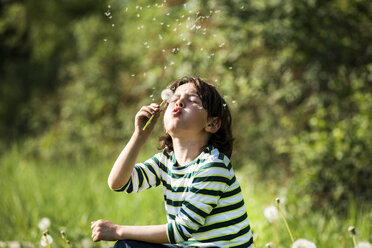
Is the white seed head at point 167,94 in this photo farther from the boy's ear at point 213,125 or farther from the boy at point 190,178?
the boy's ear at point 213,125

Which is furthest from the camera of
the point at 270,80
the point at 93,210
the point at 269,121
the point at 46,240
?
the point at 269,121

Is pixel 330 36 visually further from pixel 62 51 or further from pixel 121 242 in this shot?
pixel 62 51

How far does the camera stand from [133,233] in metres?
1.75

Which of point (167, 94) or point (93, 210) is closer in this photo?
point (167, 94)

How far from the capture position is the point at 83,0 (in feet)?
34.3

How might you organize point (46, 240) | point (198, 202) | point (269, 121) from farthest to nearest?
point (269, 121), point (46, 240), point (198, 202)

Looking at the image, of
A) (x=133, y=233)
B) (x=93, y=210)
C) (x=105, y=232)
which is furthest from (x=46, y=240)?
(x=93, y=210)

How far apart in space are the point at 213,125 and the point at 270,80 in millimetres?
2723

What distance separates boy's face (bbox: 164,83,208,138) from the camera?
1.84m

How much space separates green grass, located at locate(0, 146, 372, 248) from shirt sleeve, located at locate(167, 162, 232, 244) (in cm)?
126

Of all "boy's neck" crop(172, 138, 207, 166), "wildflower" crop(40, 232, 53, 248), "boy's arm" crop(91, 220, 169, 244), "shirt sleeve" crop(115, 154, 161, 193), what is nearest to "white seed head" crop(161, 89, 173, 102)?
"boy's neck" crop(172, 138, 207, 166)

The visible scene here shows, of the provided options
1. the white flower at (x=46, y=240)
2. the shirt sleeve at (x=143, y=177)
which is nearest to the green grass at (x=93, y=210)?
the white flower at (x=46, y=240)

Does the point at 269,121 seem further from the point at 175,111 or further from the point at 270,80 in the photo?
the point at 175,111

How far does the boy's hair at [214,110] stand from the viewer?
1.95 m
